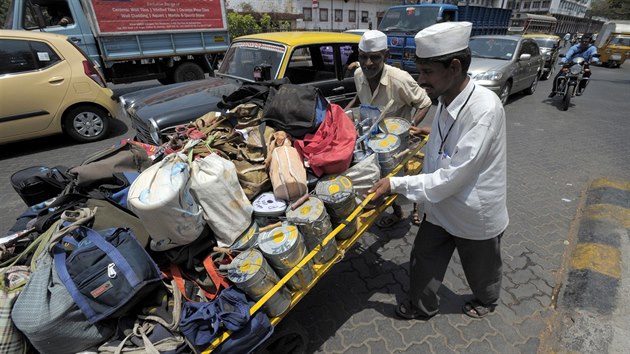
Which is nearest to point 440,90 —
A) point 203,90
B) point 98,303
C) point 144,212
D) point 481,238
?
point 481,238

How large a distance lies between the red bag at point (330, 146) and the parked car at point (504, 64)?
6.57 meters

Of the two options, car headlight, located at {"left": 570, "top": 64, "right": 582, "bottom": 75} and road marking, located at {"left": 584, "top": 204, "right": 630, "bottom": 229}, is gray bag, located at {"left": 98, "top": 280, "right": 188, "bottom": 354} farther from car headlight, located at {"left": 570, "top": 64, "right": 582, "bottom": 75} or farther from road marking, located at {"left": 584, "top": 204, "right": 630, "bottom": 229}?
car headlight, located at {"left": 570, "top": 64, "right": 582, "bottom": 75}

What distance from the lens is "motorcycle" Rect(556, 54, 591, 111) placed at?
26.9 feet

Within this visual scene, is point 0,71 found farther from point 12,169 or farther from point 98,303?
point 98,303

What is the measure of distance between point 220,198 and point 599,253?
11.6 feet

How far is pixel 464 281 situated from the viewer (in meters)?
2.85

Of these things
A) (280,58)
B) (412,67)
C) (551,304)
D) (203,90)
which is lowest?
(551,304)

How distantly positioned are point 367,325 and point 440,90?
1.80m

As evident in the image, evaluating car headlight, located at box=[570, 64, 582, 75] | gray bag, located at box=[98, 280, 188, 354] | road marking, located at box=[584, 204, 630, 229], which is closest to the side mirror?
gray bag, located at box=[98, 280, 188, 354]

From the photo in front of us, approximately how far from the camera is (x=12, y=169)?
5008 mm

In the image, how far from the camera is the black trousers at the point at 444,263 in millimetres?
2182

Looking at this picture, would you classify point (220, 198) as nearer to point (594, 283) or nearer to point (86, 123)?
point (594, 283)

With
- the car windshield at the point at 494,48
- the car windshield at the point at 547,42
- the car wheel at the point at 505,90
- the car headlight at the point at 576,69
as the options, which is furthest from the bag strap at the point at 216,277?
the car windshield at the point at 547,42

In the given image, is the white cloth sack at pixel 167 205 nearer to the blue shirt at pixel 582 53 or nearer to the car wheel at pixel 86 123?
the car wheel at pixel 86 123
